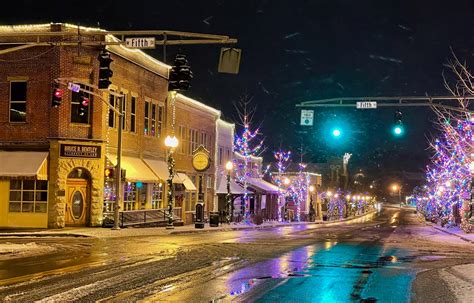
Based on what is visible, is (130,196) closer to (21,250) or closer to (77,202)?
(77,202)

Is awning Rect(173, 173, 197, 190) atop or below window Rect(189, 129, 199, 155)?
below

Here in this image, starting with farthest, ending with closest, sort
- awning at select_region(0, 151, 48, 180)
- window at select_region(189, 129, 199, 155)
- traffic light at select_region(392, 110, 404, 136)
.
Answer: window at select_region(189, 129, 199, 155), awning at select_region(0, 151, 48, 180), traffic light at select_region(392, 110, 404, 136)

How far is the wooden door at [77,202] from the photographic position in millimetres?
32625

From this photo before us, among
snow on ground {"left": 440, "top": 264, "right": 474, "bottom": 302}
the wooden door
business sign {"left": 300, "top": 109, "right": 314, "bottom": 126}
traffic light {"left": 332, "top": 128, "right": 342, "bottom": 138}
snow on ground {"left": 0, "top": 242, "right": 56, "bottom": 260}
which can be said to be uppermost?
business sign {"left": 300, "top": 109, "right": 314, "bottom": 126}

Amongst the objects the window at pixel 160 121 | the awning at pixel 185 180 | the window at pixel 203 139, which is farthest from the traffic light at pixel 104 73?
the window at pixel 203 139

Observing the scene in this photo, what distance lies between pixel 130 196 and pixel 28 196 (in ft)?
22.8

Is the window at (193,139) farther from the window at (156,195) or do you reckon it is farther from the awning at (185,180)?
the window at (156,195)

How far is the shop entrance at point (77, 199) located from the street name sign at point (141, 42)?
53.6 feet

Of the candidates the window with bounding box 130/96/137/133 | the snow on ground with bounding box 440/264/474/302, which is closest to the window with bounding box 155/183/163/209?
the window with bounding box 130/96/137/133

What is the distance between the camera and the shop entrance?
107 ft

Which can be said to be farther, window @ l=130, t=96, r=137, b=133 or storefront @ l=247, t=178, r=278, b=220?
storefront @ l=247, t=178, r=278, b=220

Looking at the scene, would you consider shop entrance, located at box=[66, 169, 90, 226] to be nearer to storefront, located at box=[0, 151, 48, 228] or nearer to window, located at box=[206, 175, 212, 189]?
storefront, located at box=[0, 151, 48, 228]

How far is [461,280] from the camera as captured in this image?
13.5 m

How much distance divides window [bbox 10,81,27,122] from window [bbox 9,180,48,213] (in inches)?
140
